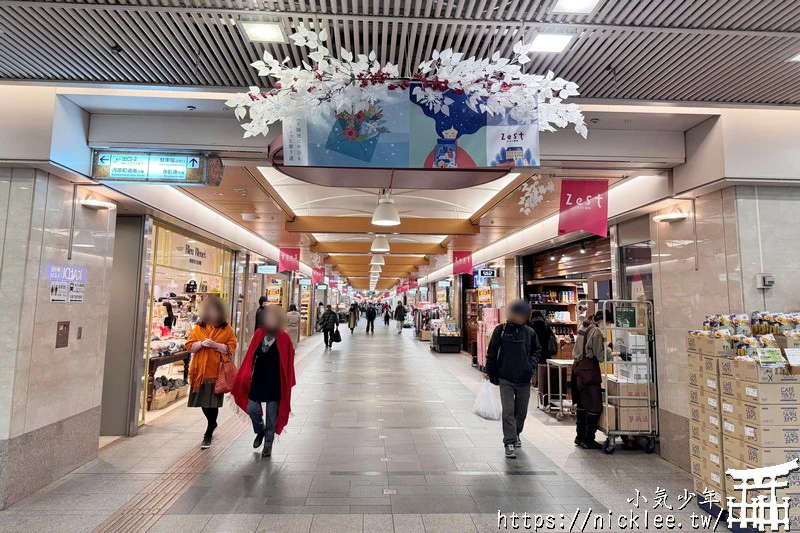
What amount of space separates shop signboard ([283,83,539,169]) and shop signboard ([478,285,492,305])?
9935 millimetres

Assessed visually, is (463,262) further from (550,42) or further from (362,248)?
(550,42)

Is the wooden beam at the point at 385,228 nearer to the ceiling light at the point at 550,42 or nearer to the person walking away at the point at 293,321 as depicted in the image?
the person walking away at the point at 293,321

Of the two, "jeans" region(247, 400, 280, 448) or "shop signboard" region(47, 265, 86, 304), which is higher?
"shop signboard" region(47, 265, 86, 304)

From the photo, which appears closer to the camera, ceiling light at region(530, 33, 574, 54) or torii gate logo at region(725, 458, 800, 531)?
ceiling light at region(530, 33, 574, 54)

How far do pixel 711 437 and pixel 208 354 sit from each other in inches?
193

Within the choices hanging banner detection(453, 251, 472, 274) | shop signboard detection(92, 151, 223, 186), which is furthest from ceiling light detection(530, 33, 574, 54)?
hanging banner detection(453, 251, 472, 274)

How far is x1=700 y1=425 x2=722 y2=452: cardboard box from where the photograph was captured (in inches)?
141

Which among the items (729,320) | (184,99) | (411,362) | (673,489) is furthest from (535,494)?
(411,362)

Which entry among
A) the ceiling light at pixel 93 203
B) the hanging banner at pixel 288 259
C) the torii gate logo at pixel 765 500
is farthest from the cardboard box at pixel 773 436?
the hanging banner at pixel 288 259

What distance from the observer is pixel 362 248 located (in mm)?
14180

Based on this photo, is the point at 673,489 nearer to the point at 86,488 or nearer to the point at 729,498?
the point at 729,498

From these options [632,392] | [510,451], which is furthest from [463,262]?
[510,451]

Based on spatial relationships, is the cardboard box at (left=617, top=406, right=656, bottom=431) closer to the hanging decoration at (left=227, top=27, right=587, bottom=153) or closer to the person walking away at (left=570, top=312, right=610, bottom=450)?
the person walking away at (left=570, top=312, right=610, bottom=450)

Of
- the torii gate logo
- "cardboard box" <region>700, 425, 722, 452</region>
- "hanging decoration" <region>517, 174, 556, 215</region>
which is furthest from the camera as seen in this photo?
"hanging decoration" <region>517, 174, 556, 215</region>
